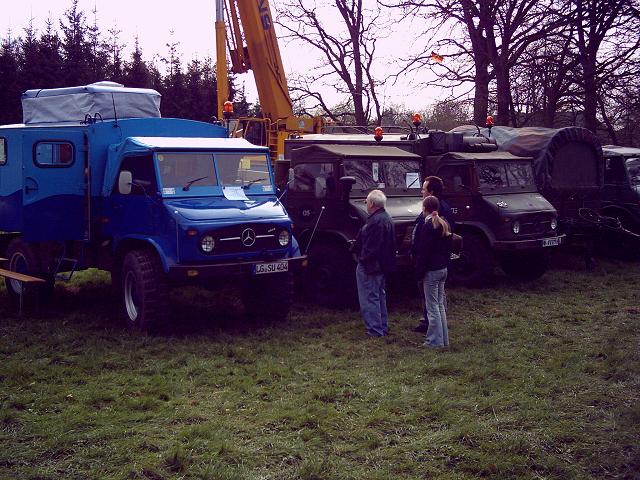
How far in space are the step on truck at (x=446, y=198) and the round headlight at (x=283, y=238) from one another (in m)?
1.35

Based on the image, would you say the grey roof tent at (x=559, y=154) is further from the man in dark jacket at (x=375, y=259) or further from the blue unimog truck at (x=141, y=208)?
the blue unimog truck at (x=141, y=208)

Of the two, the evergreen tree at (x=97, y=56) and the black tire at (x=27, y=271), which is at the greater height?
the evergreen tree at (x=97, y=56)

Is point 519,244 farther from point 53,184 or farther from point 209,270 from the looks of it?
point 53,184

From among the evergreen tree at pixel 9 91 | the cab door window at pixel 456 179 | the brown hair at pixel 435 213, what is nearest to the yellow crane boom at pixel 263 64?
the cab door window at pixel 456 179

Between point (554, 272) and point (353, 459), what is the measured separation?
9502mm

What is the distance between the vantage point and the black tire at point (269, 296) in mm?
9141

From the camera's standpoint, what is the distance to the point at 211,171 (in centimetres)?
902

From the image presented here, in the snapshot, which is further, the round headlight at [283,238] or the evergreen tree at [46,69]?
the evergreen tree at [46,69]

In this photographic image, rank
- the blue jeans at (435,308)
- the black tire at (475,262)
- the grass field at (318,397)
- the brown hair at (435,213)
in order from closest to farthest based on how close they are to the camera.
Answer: the grass field at (318,397), the brown hair at (435,213), the blue jeans at (435,308), the black tire at (475,262)

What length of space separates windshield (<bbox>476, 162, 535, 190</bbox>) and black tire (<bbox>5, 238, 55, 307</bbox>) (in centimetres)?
684

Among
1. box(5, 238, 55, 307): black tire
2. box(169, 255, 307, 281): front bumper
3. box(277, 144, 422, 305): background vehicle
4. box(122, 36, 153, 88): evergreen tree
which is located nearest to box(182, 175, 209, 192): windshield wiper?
box(169, 255, 307, 281): front bumper

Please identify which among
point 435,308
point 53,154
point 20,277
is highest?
point 53,154

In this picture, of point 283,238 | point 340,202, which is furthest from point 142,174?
point 340,202

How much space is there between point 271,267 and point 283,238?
436mm
